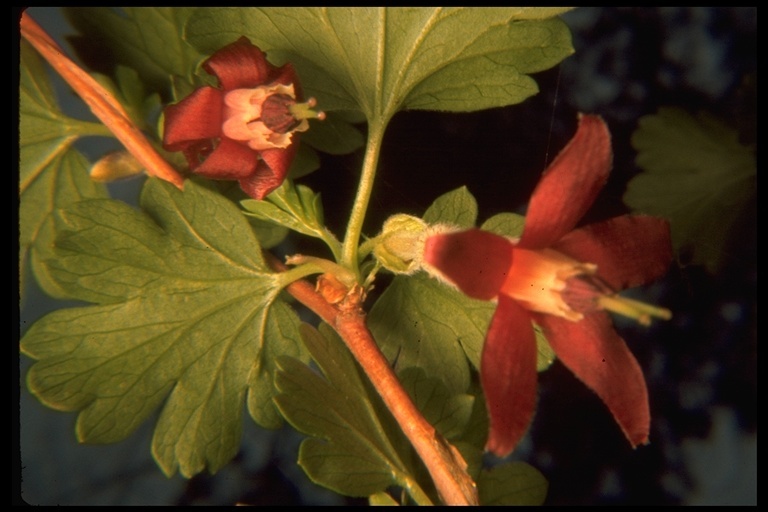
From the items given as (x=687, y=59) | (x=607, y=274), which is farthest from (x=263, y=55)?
(x=687, y=59)

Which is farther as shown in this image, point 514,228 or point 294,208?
point 514,228

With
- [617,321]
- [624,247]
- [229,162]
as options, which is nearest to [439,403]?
[624,247]

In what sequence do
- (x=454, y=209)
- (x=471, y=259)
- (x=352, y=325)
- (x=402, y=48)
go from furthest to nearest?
(x=454, y=209) < (x=402, y=48) < (x=352, y=325) < (x=471, y=259)

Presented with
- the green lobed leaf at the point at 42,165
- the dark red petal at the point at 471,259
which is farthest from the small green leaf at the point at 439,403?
the green lobed leaf at the point at 42,165

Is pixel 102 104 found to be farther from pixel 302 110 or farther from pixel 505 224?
pixel 505 224

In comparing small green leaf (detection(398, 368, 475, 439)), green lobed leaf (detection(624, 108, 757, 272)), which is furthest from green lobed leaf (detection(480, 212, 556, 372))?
green lobed leaf (detection(624, 108, 757, 272))

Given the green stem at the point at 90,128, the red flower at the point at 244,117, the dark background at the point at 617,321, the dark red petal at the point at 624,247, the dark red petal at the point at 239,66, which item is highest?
the dark red petal at the point at 239,66

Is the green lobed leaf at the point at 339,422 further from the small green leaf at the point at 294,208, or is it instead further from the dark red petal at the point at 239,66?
the dark red petal at the point at 239,66

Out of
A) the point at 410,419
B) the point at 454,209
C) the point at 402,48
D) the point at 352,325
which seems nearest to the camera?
the point at 410,419
